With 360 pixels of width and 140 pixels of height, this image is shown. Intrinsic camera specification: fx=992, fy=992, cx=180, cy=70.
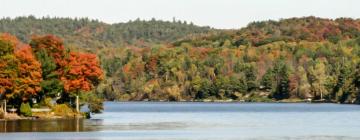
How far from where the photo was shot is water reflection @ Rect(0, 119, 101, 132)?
8906cm

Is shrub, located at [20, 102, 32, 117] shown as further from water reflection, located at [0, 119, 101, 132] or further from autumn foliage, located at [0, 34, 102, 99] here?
water reflection, located at [0, 119, 101, 132]

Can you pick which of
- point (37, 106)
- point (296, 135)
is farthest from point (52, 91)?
point (296, 135)

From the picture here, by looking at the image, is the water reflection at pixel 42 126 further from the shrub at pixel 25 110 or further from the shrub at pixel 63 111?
the shrub at pixel 63 111

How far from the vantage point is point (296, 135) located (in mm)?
82938

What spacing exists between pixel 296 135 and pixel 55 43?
4588cm

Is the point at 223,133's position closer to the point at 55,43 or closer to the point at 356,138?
the point at 356,138

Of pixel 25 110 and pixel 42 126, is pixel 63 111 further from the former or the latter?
pixel 42 126

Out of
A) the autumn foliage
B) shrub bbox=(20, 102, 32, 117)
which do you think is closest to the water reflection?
shrub bbox=(20, 102, 32, 117)

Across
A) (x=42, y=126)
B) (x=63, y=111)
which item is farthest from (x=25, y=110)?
(x=42, y=126)

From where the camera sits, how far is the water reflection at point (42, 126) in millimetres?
89062

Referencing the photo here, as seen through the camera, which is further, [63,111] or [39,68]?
[63,111]

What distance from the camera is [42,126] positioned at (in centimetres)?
9575

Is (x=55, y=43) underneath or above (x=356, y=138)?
above

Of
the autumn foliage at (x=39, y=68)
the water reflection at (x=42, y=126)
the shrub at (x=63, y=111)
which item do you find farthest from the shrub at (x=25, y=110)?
the water reflection at (x=42, y=126)
